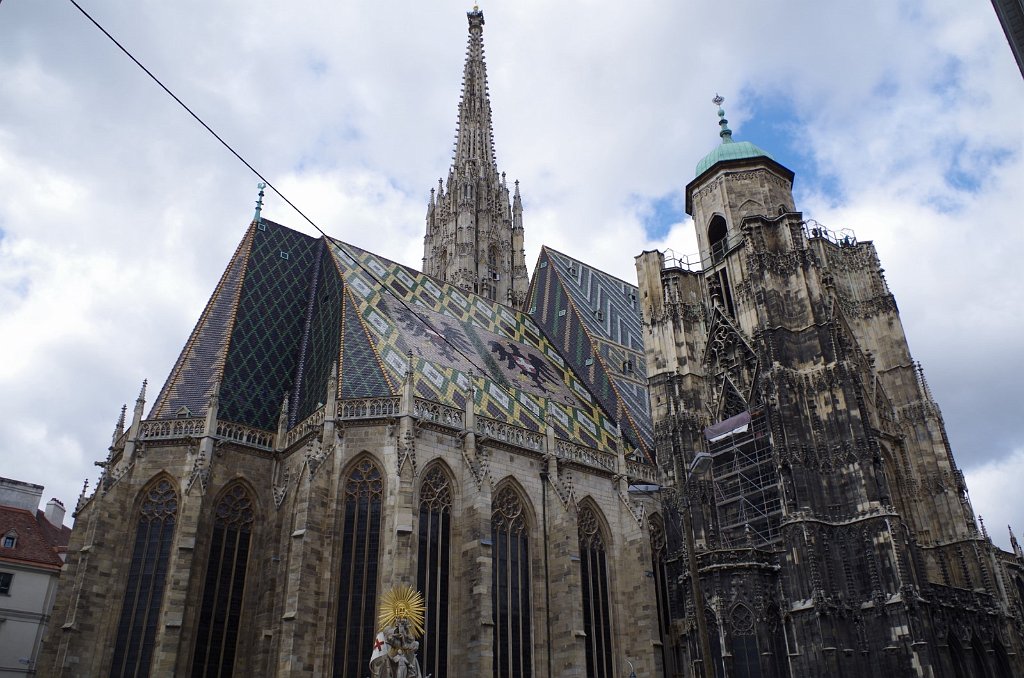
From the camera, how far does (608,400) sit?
3070 centimetres

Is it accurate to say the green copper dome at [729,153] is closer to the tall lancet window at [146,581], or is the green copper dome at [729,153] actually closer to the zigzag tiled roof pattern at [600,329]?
the zigzag tiled roof pattern at [600,329]

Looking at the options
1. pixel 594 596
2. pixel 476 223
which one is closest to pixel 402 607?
pixel 594 596

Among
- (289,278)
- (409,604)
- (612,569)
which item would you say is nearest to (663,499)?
(612,569)

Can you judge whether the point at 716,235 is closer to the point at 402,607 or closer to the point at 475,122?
the point at 402,607

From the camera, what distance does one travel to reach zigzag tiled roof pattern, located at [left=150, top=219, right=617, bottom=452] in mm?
24172

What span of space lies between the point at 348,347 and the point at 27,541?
13938 mm

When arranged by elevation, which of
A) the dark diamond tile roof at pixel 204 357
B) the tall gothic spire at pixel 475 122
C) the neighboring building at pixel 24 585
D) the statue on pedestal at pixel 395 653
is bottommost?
the statue on pedestal at pixel 395 653

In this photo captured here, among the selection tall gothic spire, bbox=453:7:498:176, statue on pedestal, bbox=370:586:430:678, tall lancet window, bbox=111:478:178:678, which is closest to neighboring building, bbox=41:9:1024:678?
tall lancet window, bbox=111:478:178:678

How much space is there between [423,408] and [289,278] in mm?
9414

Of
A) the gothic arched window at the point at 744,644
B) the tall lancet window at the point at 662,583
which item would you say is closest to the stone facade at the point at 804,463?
the gothic arched window at the point at 744,644

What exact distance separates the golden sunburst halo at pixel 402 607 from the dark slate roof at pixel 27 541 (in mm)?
14790

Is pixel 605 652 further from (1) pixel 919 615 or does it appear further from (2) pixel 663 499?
(1) pixel 919 615

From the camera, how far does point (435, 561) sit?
841 inches

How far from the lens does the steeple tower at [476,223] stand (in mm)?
45281
